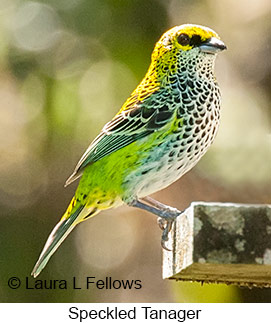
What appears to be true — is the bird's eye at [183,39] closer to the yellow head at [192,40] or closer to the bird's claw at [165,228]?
the yellow head at [192,40]

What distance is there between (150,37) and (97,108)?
739 millimetres

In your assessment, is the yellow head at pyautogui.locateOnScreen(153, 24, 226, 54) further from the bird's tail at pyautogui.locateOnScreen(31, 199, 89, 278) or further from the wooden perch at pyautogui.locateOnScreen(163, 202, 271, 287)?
the wooden perch at pyautogui.locateOnScreen(163, 202, 271, 287)

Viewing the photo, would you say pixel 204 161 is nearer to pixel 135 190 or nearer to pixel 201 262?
pixel 135 190

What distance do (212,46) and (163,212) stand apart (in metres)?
0.99

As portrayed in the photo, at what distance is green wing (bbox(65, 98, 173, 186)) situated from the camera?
566cm

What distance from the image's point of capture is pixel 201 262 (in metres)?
3.79

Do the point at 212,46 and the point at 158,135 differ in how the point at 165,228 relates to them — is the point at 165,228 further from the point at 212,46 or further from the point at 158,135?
the point at 212,46

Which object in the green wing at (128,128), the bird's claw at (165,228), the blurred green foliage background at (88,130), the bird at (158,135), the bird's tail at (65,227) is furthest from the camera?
the blurred green foliage background at (88,130)

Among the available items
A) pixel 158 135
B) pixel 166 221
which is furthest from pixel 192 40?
pixel 166 221

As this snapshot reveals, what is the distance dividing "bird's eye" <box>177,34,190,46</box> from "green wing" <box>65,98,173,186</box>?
379 mm

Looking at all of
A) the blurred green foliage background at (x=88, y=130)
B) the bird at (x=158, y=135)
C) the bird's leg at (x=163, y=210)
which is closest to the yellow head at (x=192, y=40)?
the bird at (x=158, y=135)

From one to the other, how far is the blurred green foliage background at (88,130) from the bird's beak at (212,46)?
223cm

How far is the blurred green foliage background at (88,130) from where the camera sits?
772 centimetres

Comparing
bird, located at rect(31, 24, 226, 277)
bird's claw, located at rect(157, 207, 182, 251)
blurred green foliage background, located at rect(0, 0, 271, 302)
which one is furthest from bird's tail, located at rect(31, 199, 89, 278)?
blurred green foliage background, located at rect(0, 0, 271, 302)
